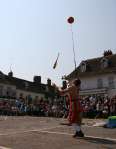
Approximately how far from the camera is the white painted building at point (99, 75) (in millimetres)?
56812

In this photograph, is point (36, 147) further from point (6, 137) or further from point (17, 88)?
point (17, 88)

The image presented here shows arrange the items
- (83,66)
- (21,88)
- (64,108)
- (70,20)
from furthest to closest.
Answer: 1. (21,88)
2. (83,66)
3. (64,108)
4. (70,20)

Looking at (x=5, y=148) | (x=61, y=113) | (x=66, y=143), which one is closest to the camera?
(x=5, y=148)

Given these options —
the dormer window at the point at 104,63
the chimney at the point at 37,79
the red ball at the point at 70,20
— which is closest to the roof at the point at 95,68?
the dormer window at the point at 104,63

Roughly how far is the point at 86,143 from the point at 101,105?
16.9 metres

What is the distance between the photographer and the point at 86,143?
9469 millimetres

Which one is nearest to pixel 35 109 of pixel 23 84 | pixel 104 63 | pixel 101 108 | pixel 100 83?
pixel 101 108

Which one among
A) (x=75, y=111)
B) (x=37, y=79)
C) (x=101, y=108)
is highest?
(x=37, y=79)

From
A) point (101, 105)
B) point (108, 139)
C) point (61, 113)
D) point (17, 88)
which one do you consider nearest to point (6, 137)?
point (108, 139)

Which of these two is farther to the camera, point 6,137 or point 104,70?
point 104,70

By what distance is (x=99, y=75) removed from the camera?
2320 inches

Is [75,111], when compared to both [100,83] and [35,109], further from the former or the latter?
[100,83]

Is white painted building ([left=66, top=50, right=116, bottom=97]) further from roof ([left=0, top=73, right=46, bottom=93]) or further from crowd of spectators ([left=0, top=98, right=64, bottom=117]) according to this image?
crowd of spectators ([left=0, top=98, right=64, bottom=117])

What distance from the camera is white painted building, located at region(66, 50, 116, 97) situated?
56812 millimetres
